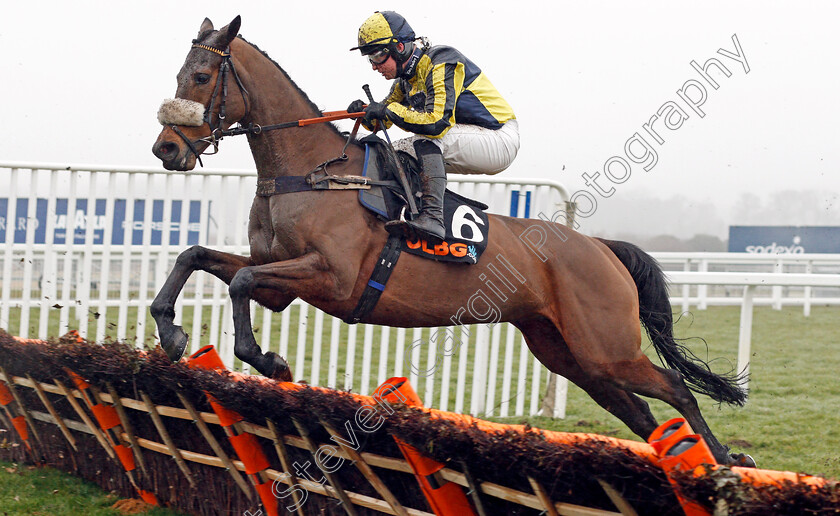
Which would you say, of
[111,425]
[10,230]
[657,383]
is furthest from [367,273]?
[10,230]

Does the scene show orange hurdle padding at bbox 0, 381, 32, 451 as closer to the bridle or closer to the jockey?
the bridle

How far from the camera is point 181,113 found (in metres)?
3.26

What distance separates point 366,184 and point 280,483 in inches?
51.0

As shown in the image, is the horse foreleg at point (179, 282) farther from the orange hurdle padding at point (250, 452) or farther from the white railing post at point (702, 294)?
the white railing post at point (702, 294)

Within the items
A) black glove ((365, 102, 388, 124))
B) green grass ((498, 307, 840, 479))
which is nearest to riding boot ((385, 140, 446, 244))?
black glove ((365, 102, 388, 124))

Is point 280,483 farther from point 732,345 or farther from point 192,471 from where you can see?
point 732,345

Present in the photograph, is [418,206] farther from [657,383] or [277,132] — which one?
[657,383]

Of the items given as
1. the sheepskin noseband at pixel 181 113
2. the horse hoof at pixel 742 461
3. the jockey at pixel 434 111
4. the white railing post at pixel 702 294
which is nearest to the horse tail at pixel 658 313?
the horse hoof at pixel 742 461

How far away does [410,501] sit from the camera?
107 inches

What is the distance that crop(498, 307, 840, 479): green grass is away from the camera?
4.70 m

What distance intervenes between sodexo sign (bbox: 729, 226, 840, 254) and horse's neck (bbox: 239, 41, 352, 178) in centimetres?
1827

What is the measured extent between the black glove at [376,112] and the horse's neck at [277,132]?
0.74ft

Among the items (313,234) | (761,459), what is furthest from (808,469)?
(313,234)

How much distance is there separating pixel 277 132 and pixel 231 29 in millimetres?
469
